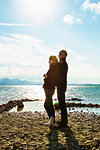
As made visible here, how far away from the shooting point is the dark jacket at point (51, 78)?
8.07 m

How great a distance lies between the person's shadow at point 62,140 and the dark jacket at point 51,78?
1.88m

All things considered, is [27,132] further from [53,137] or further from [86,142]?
[86,142]

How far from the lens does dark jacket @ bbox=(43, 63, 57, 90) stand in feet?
A: 26.5

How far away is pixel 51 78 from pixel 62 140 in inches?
110

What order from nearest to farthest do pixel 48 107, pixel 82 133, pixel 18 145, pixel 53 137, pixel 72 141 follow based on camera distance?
pixel 18 145 → pixel 72 141 → pixel 53 137 → pixel 82 133 → pixel 48 107

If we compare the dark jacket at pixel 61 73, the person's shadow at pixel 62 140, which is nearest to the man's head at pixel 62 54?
the dark jacket at pixel 61 73

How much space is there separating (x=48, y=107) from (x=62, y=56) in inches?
96.5

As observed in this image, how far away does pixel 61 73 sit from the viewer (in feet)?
26.2

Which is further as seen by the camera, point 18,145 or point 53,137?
point 53,137

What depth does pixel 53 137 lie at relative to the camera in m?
6.77

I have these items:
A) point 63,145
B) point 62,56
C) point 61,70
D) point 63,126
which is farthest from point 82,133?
point 62,56

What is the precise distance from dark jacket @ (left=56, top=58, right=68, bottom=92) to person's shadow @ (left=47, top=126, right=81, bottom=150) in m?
1.80

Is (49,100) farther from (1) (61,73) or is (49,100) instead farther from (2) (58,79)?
(1) (61,73)

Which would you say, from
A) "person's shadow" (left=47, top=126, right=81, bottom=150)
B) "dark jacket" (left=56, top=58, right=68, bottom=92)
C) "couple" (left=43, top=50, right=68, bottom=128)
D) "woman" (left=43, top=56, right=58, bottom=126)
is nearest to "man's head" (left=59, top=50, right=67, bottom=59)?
"couple" (left=43, top=50, right=68, bottom=128)
